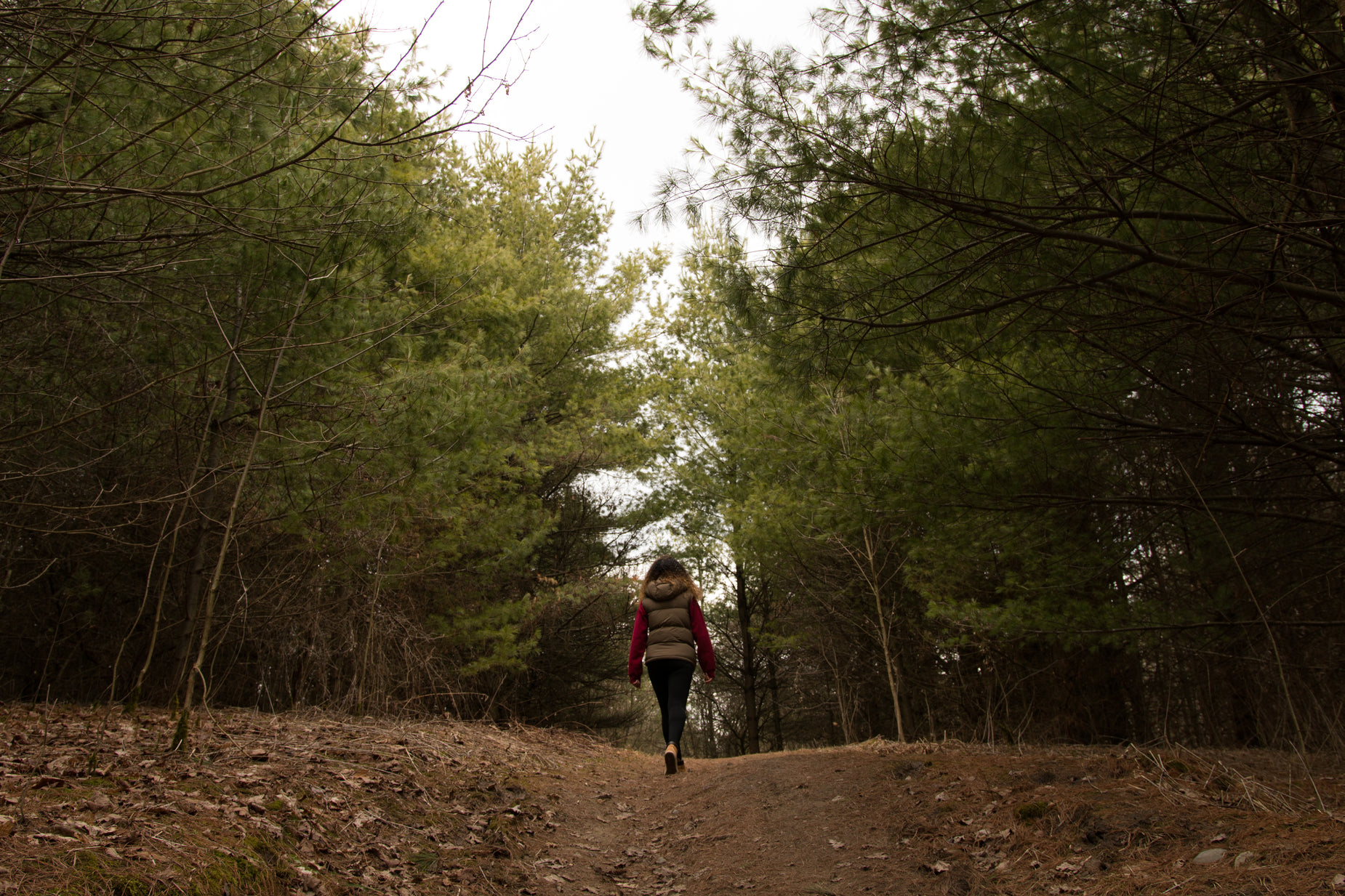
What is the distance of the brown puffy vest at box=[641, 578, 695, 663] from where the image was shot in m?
6.88

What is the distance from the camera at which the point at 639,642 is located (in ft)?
23.2

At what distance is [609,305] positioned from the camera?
14430 millimetres

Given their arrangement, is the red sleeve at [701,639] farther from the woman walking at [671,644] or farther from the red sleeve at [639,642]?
the red sleeve at [639,642]

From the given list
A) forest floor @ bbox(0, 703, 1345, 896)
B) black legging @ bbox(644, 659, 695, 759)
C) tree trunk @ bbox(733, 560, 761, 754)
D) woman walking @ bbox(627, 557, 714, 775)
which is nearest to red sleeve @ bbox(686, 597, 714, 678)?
woman walking @ bbox(627, 557, 714, 775)

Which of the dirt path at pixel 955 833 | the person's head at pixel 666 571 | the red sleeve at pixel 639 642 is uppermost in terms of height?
the person's head at pixel 666 571

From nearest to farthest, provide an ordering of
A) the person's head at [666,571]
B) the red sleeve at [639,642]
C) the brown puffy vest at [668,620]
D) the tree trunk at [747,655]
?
the brown puffy vest at [668,620] < the red sleeve at [639,642] < the person's head at [666,571] < the tree trunk at [747,655]

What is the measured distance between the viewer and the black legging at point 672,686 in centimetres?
689

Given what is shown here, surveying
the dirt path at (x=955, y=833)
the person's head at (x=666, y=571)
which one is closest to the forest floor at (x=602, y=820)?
the dirt path at (x=955, y=833)

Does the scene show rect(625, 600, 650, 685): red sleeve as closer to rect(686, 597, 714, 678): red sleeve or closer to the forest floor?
rect(686, 597, 714, 678): red sleeve

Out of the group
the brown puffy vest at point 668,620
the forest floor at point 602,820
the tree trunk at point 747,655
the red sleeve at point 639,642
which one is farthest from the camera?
the tree trunk at point 747,655

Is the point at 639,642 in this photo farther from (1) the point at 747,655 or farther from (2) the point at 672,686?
(1) the point at 747,655

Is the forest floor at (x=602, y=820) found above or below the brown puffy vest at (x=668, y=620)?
below

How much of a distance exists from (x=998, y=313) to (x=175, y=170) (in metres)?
5.29

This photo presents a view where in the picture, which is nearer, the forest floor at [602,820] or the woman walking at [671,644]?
the forest floor at [602,820]
